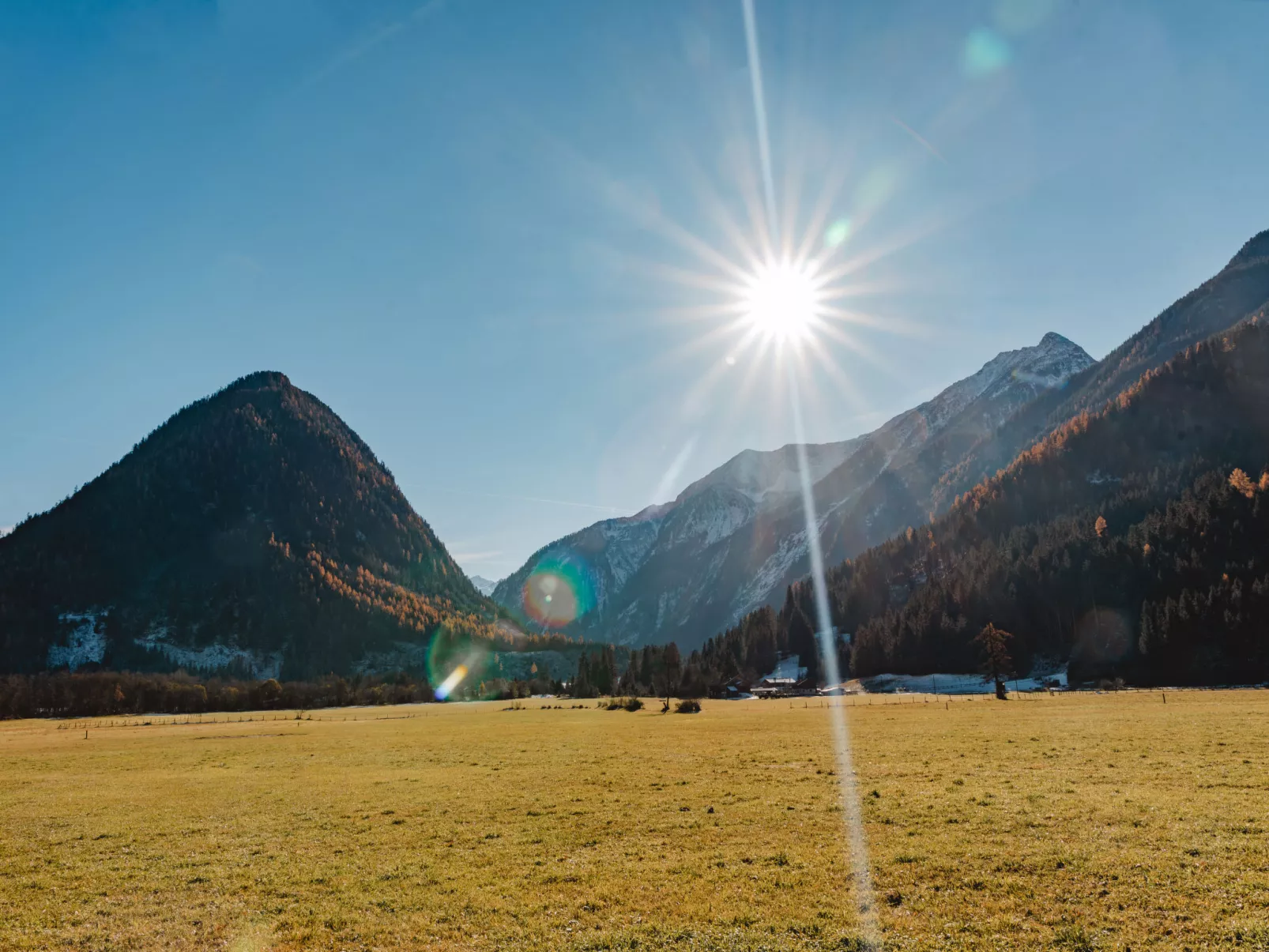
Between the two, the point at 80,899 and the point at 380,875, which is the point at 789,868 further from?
the point at 80,899

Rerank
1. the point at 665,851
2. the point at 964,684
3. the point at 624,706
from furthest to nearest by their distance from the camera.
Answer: the point at 964,684, the point at 624,706, the point at 665,851

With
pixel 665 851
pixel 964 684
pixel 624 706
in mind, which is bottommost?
pixel 964 684

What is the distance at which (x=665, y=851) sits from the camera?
23.3m

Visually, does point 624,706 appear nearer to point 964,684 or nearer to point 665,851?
point 964,684

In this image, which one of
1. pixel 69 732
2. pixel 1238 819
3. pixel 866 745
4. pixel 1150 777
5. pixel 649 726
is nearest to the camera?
pixel 1238 819

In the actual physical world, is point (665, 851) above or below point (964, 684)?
above

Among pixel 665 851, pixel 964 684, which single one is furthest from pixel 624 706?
pixel 665 851

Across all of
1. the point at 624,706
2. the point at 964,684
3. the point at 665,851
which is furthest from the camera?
the point at 964,684

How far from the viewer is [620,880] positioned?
66.1ft

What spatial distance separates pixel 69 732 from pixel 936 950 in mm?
146278

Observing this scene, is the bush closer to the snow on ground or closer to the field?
the snow on ground

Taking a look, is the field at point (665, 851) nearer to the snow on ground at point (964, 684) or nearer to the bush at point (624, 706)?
the bush at point (624, 706)

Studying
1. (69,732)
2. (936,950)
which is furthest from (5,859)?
(69,732)

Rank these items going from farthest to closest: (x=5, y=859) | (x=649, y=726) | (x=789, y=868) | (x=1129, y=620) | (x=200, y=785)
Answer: (x=1129, y=620) < (x=649, y=726) < (x=200, y=785) < (x=5, y=859) < (x=789, y=868)
